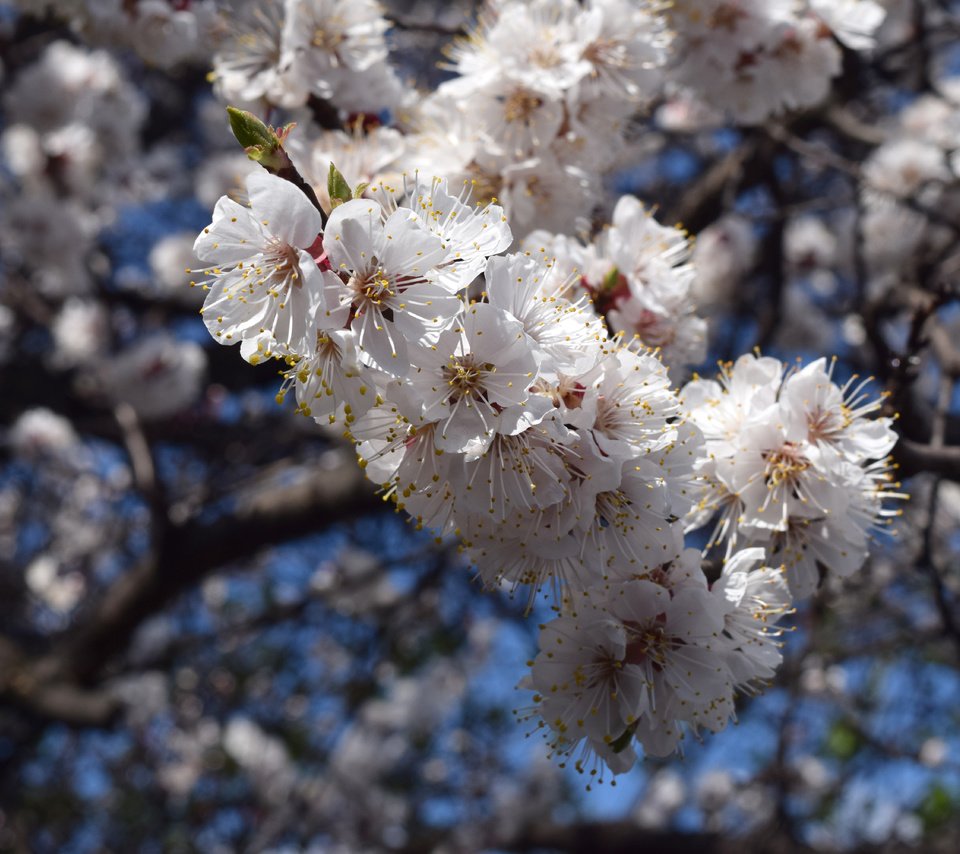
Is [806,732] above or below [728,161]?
below

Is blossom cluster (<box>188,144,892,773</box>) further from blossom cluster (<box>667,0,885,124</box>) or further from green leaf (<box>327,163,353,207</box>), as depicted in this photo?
blossom cluster (<box>667,0,885,124</box>)

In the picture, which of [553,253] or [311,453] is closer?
[553,253]

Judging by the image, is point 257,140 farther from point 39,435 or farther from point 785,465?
point 39,435

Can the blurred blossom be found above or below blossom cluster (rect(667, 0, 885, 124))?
below

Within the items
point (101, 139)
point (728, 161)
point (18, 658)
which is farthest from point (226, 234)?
point (101, 139)

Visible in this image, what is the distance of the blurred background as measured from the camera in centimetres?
374

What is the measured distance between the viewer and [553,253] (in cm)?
169

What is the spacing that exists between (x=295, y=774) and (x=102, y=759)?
142 centimetres

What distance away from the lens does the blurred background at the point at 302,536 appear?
3.74 meters

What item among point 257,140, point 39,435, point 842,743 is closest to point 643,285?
point 257,140

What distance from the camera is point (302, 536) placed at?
12.9 ft

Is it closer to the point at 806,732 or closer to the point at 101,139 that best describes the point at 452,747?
the point at 806,732

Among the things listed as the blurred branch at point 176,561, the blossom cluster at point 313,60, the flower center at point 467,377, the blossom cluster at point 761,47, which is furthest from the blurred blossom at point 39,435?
the flower center at point 467,377

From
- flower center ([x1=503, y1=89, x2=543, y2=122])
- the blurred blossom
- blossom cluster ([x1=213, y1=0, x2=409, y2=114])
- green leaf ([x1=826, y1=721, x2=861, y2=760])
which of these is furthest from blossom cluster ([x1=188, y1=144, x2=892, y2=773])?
the blurred blossom
